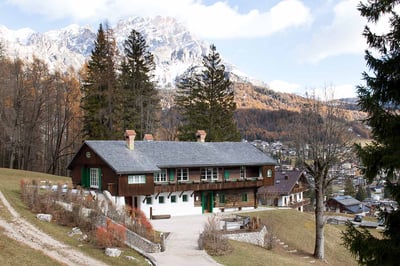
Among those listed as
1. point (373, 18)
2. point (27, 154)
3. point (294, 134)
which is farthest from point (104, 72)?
point (373, 18)

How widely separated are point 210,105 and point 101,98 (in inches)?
578

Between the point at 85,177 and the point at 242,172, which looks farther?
the point at 242,172

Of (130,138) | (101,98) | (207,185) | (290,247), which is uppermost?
(101,98)

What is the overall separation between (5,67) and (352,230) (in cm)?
4281

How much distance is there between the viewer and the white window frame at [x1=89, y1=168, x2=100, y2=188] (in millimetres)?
35000

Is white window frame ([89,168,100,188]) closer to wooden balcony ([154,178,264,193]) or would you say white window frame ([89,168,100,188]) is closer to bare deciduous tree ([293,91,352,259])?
wooden balcony ([154,178,264,193])

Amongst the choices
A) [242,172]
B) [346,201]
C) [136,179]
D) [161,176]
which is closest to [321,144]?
[242,172]

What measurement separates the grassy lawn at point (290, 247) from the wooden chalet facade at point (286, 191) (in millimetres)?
14114

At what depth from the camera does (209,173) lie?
1527 inches

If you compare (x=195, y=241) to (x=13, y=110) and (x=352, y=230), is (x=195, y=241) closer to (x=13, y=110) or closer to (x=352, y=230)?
(x=352, y=230)

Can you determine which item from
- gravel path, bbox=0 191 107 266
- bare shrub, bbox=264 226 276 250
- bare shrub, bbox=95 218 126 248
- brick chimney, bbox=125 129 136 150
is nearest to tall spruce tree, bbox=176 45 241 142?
brick chimney, bbox=125 129 136 150

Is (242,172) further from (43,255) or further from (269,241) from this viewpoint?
(43,255)

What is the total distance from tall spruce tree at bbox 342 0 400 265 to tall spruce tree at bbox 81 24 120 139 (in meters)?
35.9

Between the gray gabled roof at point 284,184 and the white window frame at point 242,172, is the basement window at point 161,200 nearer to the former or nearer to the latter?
the white window frame at point 242,172
